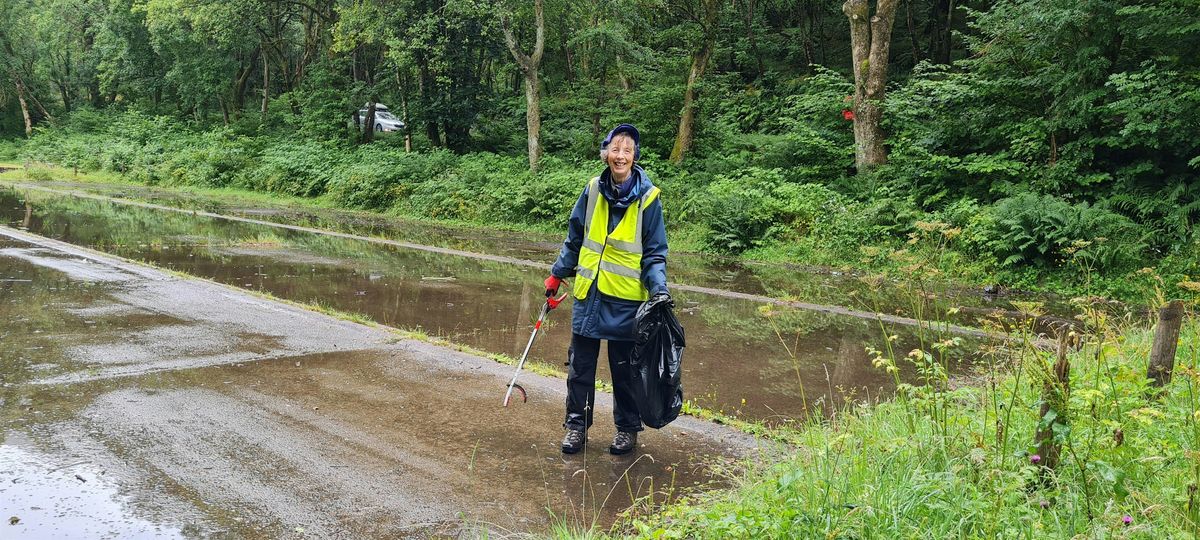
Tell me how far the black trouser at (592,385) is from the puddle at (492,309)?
1005mm

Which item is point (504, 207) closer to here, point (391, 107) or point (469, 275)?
point (469, 275)

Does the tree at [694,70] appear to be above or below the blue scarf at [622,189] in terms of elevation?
above

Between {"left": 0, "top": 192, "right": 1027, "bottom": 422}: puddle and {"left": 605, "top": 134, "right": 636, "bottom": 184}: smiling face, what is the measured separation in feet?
4.60

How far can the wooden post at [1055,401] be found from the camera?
3.45 metres

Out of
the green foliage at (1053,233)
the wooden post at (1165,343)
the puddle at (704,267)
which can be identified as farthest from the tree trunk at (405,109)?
the wooden post at (1165,343)

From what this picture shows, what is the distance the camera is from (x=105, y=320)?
8.38 m

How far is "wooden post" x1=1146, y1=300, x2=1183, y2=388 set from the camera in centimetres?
430

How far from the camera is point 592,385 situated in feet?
16.9

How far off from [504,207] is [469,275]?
26.1 ft

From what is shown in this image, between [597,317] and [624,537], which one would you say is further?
[597,317]

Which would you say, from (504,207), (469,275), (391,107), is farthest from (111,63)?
(469,275)

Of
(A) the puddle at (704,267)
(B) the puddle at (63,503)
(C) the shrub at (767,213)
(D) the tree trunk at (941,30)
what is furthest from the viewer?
(D) the tree trunk at (941,30)

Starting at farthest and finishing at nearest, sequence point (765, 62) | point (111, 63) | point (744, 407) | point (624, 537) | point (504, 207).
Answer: point (111, 63), point (765, 62), point (504, 207), point (744, 407), point (624, 537)

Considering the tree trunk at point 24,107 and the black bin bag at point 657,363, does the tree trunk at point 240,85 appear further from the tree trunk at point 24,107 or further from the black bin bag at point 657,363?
the black bin bag at point 657,363
